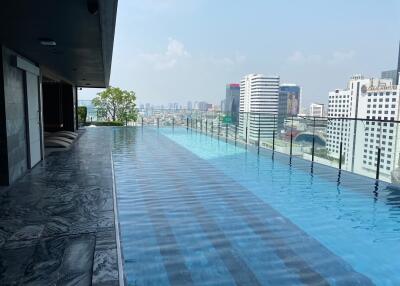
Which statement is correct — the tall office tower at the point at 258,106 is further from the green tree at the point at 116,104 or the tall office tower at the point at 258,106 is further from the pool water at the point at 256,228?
the green tree at the point at 116,104

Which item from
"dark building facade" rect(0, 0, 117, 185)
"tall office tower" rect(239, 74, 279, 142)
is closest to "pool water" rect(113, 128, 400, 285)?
"dark building facade" rect(0, 0, 117, 185)

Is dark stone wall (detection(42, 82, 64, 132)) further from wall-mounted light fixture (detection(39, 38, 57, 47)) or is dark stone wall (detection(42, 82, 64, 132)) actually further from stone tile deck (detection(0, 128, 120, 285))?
wall-mounted light fixture (detection(39, 38, 57, 47))

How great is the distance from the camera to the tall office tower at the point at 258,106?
352 inches

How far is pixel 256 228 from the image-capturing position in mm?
3035

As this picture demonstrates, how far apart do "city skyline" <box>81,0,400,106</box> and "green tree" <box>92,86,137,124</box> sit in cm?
73

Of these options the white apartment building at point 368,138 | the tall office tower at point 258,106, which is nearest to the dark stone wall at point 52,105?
the tall office tower at point 258,106

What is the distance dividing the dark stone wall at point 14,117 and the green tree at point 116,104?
17559 mm

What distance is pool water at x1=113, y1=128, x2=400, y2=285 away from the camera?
2.23 m

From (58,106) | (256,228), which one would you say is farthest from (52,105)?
(256,228)

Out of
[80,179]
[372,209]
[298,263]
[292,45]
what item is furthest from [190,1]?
[292,45]

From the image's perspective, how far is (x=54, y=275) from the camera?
6.58 feet

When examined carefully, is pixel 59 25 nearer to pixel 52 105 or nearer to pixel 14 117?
pixel 14 117

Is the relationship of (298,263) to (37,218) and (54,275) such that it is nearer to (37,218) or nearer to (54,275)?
(54,275)

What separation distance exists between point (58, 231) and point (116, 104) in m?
21.1
